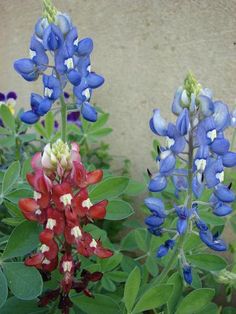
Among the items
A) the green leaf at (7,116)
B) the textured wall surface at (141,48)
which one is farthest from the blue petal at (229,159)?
the green leaf at (7,116)

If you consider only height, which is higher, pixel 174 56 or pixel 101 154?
pixel 174 56

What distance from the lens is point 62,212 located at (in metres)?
1.34

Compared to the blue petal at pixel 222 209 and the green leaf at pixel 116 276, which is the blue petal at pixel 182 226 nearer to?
the blue petal at pixel 222 209

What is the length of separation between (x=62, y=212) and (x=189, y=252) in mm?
693

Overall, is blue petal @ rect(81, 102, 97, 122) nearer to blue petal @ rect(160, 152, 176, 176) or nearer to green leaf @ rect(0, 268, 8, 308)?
blue petal @ rect(160, 152, 176, 176)

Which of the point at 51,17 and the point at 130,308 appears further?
the point at 51,17

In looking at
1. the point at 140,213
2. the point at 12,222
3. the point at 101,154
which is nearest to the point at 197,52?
the point at 101,154

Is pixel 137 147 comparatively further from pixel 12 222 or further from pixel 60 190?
pixel 60 190

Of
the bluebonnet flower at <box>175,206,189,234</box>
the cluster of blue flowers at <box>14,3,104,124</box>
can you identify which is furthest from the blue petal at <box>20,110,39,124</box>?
the bluebonnet flower at <box>175,206,189,234</box>

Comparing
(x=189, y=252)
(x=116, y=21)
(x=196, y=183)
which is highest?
(x=116, y=21)

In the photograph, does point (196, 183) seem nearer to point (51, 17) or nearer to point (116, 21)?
point (51, 17)

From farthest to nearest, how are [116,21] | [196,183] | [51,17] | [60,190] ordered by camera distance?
[116,21] < [51,17] < [196,183] < [60,190]

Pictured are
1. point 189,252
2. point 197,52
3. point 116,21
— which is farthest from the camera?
point 116,21

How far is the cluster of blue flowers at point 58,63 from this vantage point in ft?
5.10
